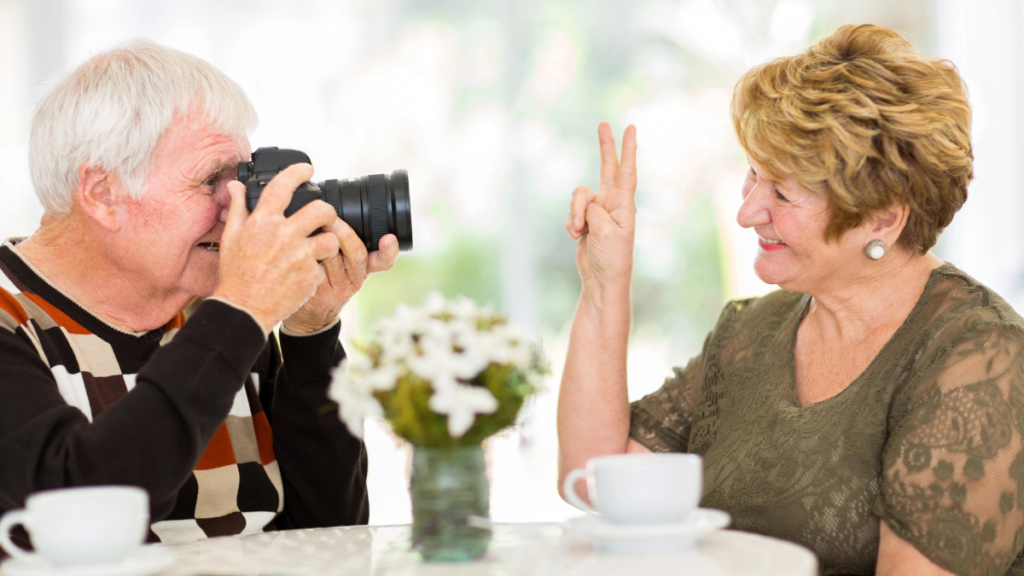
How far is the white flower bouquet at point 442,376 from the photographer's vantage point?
0.75m

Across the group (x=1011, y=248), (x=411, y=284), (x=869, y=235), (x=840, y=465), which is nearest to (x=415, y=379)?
(x=840, y=465)

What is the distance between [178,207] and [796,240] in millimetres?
879

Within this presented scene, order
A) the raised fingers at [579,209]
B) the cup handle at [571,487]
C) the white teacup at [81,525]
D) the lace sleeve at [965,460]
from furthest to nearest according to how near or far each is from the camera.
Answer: the raised fingers at [579,209] < the lace sleeve at [965,460] < the cup handle at [571,487] < the white teacup at [81,525]

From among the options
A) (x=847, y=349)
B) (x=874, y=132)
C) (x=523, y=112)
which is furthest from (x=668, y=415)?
(x=523, y=112)

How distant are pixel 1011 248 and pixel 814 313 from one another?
2.28 metres

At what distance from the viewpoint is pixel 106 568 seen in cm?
74

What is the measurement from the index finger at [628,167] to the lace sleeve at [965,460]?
0.52 m

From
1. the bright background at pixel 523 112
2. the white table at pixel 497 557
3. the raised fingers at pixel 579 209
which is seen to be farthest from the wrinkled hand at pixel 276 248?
the bright background at pixel 523 112

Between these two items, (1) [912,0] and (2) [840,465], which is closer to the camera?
(2) [840,465]

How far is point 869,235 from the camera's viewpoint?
1219 mm

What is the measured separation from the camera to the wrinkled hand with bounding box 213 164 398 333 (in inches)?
39.8

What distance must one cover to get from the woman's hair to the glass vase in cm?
69

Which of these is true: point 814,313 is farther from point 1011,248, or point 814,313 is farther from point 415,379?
point 1011,248

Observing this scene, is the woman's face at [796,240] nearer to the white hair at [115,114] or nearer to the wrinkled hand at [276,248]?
the wrinkled hand at [276,248]
